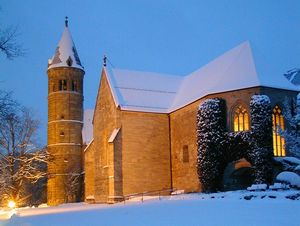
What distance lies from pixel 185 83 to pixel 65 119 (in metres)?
19.6

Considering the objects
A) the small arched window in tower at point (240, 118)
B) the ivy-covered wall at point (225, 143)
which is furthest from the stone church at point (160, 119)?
the ivy-covered wall at point (225, 143)

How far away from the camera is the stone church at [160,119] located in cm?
3109

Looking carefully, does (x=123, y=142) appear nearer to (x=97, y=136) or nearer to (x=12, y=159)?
(x=97, y=136)

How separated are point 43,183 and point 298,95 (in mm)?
47304

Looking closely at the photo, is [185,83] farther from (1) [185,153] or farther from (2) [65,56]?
(2) [65,56]

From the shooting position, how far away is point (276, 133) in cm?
2950

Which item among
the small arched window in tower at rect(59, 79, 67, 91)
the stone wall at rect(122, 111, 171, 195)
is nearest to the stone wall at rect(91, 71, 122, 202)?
the stone wall at rect(122, 111, 171, 195)

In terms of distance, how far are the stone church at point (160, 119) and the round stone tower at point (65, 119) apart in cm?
1057

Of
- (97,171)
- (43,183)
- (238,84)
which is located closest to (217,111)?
(238,84)

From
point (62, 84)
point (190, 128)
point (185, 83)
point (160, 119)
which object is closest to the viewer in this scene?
point (190, 128)

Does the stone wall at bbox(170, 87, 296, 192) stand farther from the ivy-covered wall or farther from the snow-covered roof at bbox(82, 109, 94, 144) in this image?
the snow-covered roof at bbox(82, 109, 94, 144)

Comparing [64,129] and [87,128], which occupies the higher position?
[87,128]

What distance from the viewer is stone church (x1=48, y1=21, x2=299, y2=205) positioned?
31.1 meters

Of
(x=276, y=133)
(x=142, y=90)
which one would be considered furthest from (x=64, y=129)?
(x=276, y=133)
